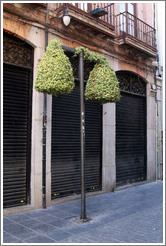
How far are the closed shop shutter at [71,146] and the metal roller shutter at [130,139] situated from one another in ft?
4.39

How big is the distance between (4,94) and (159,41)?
29.7 ft

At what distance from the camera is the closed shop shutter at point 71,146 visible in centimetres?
774

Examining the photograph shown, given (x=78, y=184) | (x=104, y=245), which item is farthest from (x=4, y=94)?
(x=104, y=245)

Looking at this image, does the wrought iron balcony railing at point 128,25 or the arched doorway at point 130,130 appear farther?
the arched doorway at point 130,130

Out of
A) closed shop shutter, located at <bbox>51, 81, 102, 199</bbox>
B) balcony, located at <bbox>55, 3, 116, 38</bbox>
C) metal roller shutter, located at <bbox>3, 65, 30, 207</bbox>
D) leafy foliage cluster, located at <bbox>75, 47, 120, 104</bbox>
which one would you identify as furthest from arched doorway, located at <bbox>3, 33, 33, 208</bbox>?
leafy foliage cluster, located at <bbox>75, 47, 120, 104</bbox>

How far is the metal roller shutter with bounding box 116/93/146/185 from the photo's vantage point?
1016cm

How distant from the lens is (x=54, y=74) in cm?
543

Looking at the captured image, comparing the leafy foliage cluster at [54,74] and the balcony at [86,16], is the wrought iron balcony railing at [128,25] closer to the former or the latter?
the balcony at [86,16]

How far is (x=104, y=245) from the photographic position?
4418 mm

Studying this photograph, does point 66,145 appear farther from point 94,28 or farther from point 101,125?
point 94,28

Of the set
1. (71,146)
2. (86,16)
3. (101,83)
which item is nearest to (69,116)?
(71,146)

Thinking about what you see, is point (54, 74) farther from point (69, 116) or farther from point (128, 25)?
point (128, 25)

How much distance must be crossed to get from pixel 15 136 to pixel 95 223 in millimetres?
3091

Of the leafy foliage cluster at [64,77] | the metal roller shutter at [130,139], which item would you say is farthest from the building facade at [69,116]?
the leafy foliage cluster at [64,77]
